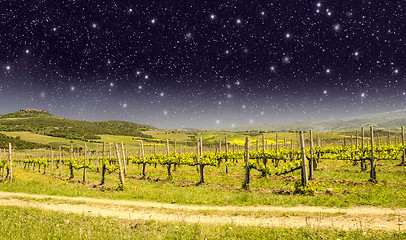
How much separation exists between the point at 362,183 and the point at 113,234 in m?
20.3

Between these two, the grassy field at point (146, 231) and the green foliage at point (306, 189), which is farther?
the green foliage at point (306, 189)

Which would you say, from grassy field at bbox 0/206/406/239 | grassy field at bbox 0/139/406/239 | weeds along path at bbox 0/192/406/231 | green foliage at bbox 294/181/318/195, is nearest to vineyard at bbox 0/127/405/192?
green foliage at bbox 294/181/318/195

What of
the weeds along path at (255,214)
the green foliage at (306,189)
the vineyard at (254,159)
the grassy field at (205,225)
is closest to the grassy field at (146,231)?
the grassy field at (205,225)

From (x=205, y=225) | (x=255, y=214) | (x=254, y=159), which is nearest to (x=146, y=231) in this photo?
(x=205, y=225)

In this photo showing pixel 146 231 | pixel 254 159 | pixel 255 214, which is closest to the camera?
pixel 146 231

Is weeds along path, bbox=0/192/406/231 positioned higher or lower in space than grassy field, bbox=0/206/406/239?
lower

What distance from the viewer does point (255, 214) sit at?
38.9 feet

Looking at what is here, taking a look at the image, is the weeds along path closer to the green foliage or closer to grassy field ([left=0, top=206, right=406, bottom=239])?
grassy field ([left=0, top=206, right=406, bottom=239])

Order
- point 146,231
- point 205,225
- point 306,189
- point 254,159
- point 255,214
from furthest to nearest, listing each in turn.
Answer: point 254,159 < point 306,189 < point 255,214 < point 205,225 < point 146,231

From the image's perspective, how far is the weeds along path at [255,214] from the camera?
32.5 feet

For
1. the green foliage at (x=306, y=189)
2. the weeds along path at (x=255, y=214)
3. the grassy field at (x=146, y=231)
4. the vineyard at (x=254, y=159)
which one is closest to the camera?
the grassy field at (x=146, y=231)

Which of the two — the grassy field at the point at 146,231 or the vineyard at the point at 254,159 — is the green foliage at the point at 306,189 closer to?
the vineyard at the point at 254,159

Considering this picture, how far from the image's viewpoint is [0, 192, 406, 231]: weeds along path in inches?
390

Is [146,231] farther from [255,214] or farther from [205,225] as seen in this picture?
[255,214]
